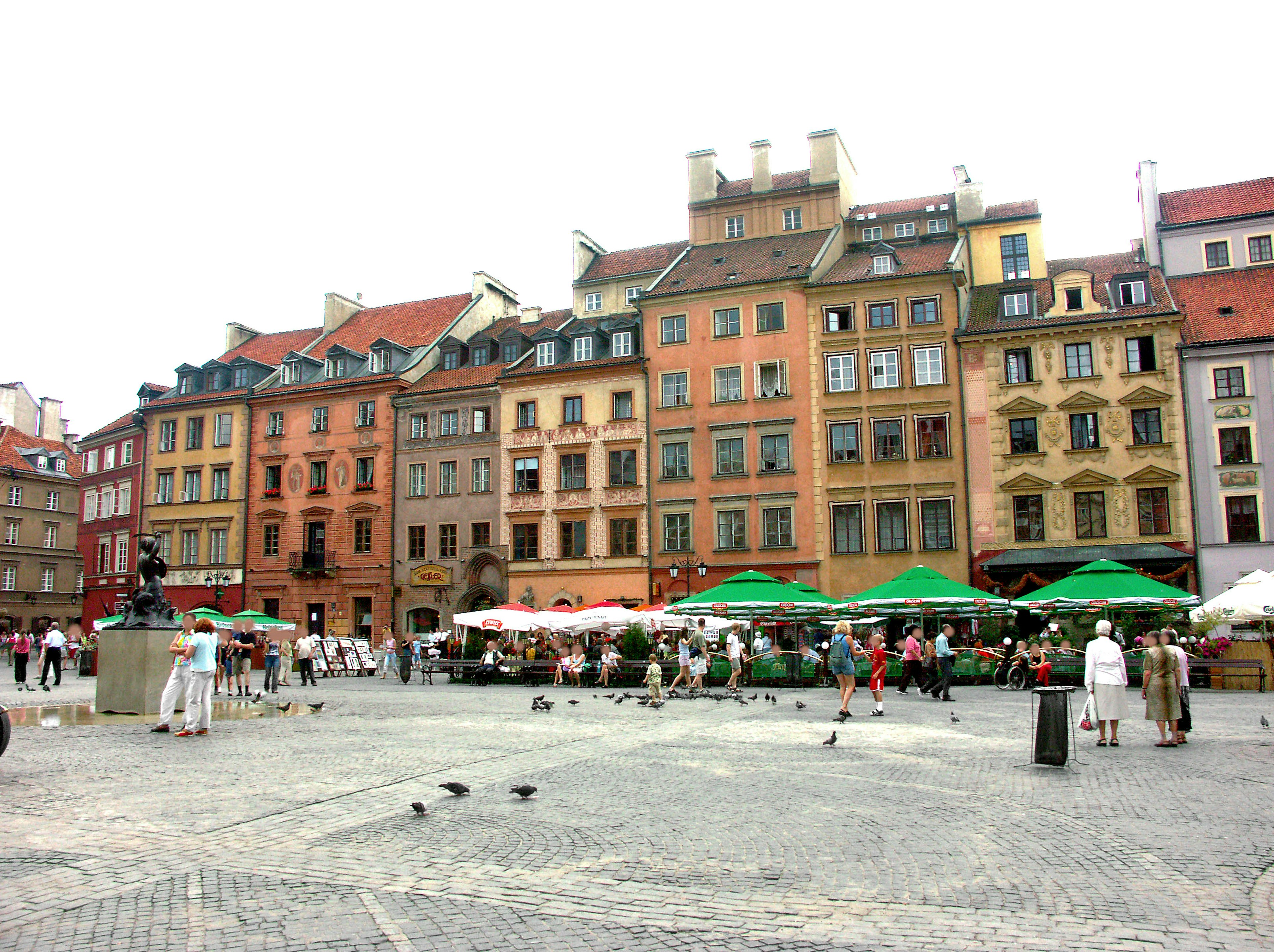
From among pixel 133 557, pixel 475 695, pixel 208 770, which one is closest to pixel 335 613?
pixel 133 557

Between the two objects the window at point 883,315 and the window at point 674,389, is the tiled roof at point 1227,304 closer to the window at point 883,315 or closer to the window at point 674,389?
the window at point 883,315

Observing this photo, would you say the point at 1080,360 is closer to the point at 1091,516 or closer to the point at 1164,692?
the point at 1091,516

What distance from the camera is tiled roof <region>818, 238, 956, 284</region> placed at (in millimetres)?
41031

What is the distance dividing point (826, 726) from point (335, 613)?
3571cm

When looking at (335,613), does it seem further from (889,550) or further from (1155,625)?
(1155,625)

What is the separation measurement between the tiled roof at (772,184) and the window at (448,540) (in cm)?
1896

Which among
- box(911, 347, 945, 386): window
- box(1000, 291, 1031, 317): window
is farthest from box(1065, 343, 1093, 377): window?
box(911, 347, 945, 386): window

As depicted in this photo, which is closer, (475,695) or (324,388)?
(475,695)

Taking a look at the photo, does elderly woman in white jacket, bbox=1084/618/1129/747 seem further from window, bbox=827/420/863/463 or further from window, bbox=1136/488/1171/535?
window, bbox=827/420/863/463

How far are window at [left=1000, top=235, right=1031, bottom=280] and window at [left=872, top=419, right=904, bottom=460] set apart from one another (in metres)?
8.91

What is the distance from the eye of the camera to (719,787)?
34.7 feet

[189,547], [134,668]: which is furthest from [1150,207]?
[189,547]

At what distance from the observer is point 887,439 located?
40406mm

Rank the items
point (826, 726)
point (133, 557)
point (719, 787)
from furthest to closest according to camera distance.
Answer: point (133, 557)
point (826, 726)
point (719, 787)
